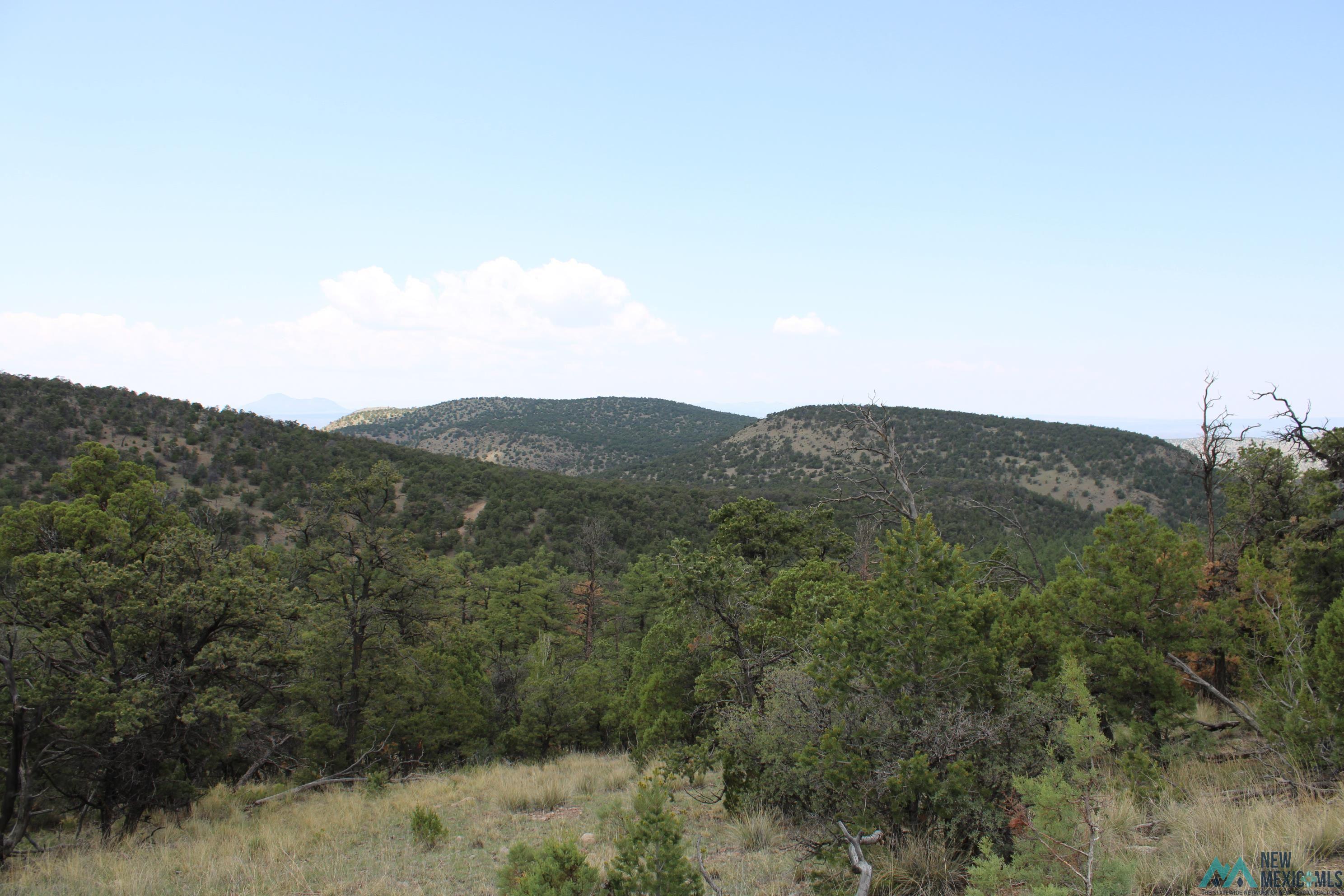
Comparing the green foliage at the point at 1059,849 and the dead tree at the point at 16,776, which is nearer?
the green foliage at the point at 1059,849

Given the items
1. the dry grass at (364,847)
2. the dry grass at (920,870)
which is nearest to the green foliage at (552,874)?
the dry grass at (364,847)

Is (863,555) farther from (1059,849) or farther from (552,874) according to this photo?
(552,874)

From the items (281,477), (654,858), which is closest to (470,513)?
(281,477)

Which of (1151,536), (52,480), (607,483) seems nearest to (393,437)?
(607,483)

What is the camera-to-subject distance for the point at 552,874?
4285mm

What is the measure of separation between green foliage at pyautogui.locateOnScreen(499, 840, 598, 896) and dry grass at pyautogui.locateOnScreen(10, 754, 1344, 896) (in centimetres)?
109

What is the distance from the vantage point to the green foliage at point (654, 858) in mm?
4133

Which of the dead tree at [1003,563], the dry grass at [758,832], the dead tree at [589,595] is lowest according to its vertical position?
the dead tree at [589,595]

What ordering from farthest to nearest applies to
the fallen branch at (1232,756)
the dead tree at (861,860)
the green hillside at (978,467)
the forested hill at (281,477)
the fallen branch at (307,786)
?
the green hillside at (978,467) → the forested hill at (281,477) → the fallen branch at (307,786) → the fallen branch at (1232,756) → the dead tree at (861,860)

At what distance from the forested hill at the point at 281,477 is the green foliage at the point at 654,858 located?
35131 mm

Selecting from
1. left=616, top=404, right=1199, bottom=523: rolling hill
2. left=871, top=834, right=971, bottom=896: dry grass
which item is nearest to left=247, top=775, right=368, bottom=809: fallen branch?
left=871, top=834, right=971, bottom=896: dry grass

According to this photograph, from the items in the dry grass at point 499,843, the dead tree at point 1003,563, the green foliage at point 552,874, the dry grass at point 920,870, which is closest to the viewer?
the green foliage at point 552,874

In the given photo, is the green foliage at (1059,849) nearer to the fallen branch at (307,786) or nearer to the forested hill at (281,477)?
the fallen branch at (307,786)

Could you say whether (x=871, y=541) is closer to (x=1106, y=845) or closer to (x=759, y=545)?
(x=759, y=545)
